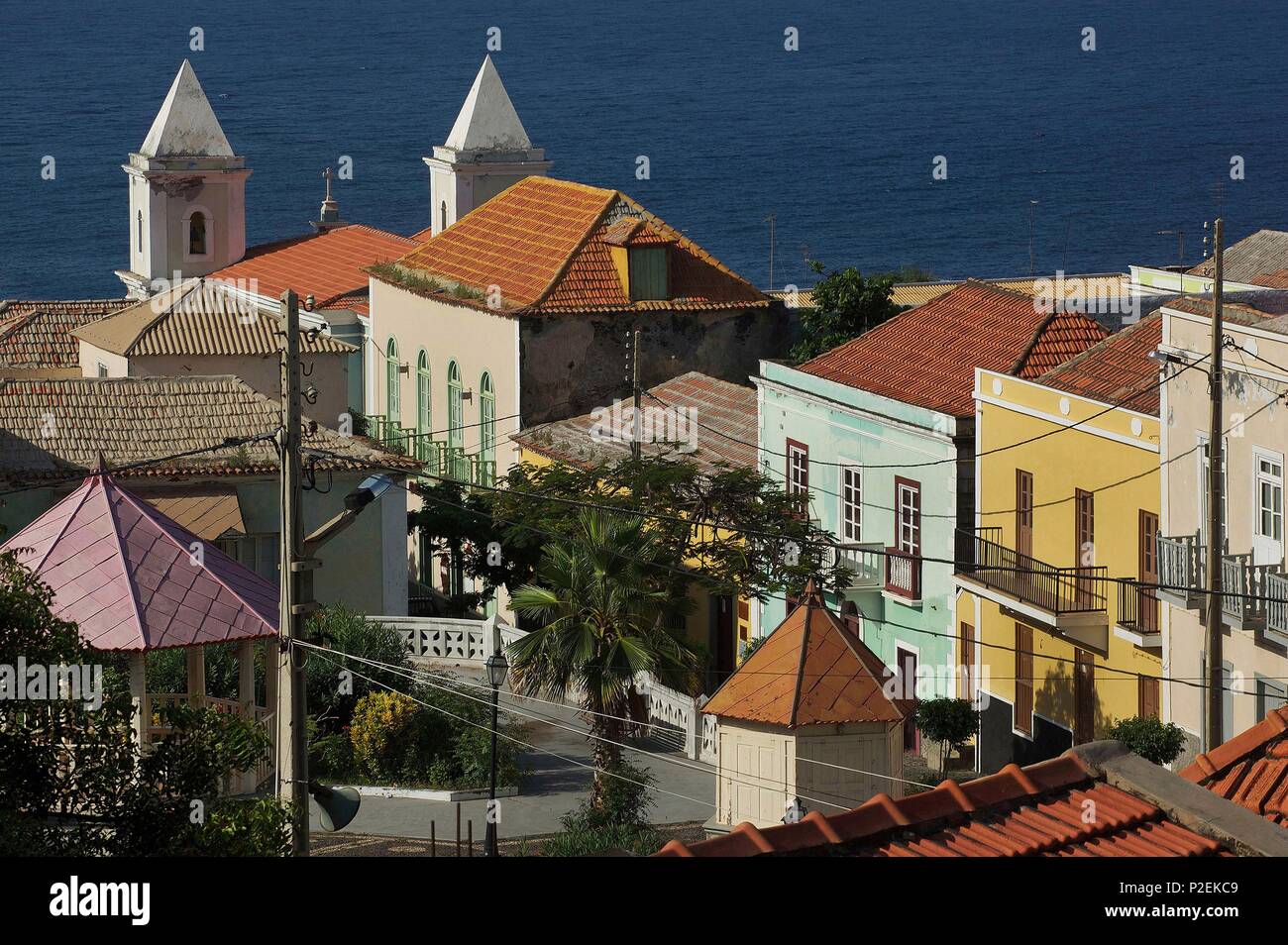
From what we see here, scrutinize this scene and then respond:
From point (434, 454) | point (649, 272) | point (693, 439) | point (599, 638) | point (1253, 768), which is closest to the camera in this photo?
point (1253, 768)

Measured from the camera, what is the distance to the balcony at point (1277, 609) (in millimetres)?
29141

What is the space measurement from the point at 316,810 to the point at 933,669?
61.4ft

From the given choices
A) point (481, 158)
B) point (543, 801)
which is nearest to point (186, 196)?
point (481, 158)

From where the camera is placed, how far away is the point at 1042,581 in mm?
33906

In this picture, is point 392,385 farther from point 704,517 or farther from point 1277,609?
point 1277,609

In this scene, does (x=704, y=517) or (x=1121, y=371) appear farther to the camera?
(x=704, y=517)

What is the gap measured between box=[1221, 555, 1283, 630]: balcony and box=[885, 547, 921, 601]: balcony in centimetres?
718

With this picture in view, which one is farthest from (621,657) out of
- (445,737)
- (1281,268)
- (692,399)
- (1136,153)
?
(1136,153)

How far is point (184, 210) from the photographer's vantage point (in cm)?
7350

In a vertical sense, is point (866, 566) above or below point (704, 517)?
below

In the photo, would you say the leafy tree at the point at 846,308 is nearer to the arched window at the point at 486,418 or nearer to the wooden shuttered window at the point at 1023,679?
the arched window at the point at 486,418

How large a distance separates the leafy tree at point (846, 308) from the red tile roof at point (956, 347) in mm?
6411

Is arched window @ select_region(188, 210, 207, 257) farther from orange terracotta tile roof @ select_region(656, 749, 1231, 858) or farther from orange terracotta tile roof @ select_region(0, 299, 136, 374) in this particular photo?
orange terracotta tile roof @ select_region(656, 749, 1231, 858)

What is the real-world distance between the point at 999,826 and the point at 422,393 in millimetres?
41123
